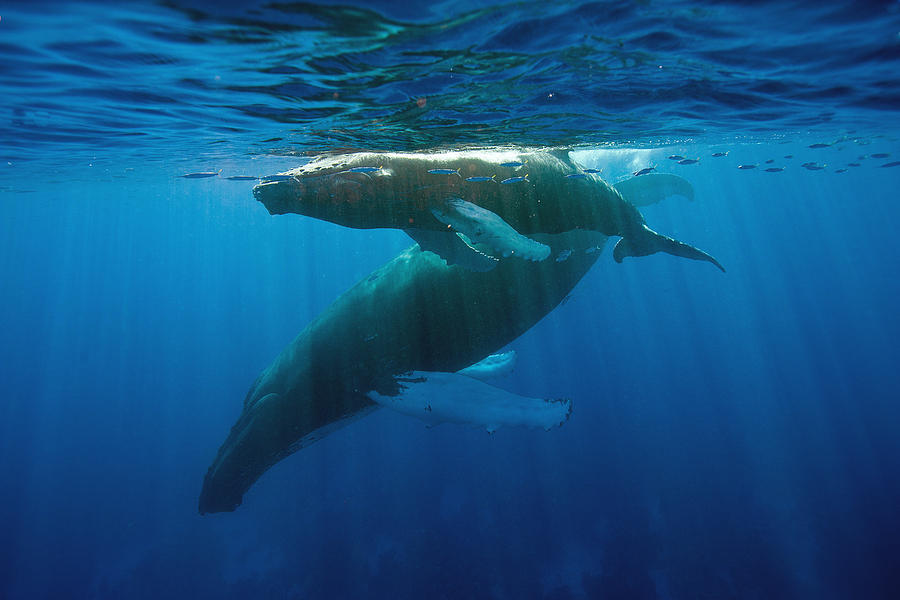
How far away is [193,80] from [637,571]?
1850 cm

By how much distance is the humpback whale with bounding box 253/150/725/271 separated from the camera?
13.5 feet

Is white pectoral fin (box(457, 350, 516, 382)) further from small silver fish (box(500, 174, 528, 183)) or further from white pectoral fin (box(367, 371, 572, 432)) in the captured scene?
small silver fish (box(500, 174, 528, 183))

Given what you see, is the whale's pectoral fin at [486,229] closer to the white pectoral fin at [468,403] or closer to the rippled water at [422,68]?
the white pectoral fin at [468,403]

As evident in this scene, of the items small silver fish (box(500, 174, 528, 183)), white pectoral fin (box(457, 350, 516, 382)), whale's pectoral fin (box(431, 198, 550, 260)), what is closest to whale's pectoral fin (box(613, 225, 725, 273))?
small silver fish (box(500, 174, 528, 183))

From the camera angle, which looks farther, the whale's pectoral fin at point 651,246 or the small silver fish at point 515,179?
→ the whale's pectoral fin at point 651,246

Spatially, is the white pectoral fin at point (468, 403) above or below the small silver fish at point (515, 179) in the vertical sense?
below

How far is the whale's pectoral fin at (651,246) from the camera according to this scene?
6598 mm

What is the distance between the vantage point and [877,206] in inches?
4274

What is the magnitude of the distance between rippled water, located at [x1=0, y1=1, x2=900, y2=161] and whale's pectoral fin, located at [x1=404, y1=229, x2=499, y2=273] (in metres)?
3.10

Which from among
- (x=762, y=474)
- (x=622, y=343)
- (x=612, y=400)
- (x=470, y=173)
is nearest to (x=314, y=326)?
(x=470, y=173)

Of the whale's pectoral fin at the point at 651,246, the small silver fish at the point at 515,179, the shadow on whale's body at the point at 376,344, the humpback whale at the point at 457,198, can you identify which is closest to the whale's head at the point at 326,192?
the humpback whale at the point at 457,198

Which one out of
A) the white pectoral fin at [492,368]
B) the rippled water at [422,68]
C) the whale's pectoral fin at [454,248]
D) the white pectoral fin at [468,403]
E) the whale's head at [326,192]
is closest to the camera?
the whale's head at [326,192]

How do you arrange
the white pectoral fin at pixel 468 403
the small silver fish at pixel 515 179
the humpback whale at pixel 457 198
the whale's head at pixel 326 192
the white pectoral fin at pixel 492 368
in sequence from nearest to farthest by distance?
the whale's head at pixel 326 192
the humpback whale at pixel 457 198
the small silver fish at pixel 515 179
the white pectoral fin at pixel 468 403
the white pectoral fin at pixel 492 368

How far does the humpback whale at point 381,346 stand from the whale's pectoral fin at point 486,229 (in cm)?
209
